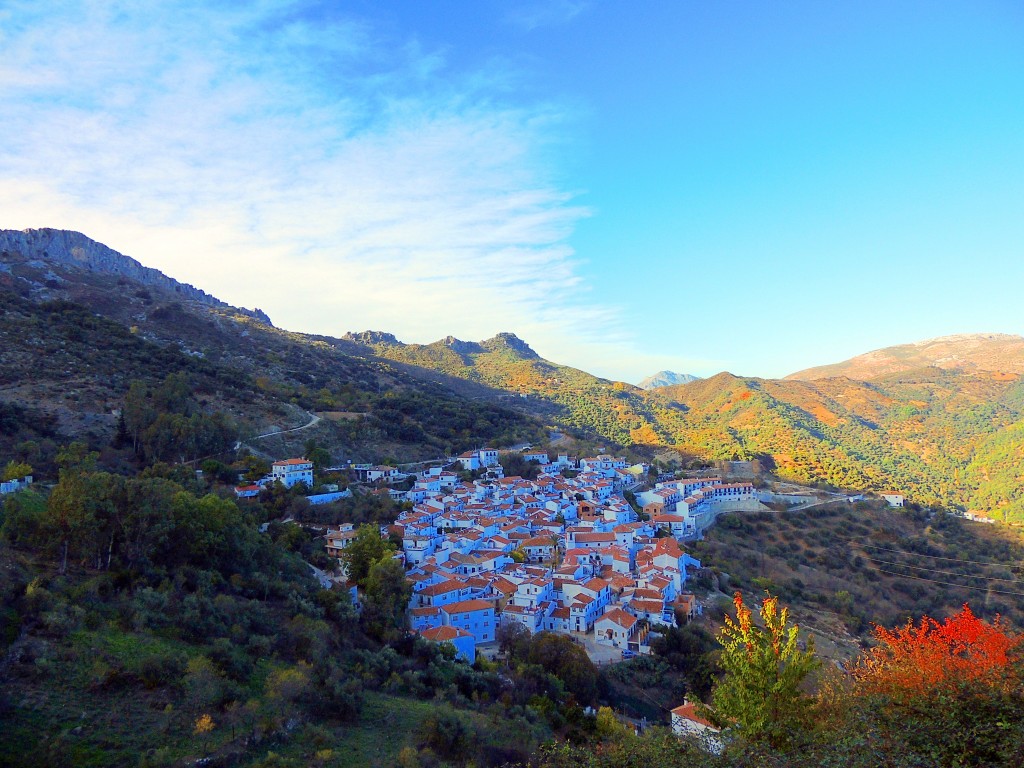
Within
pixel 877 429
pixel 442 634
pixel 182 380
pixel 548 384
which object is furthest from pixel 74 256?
pixel 877 429

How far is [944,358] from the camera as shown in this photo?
14200cm

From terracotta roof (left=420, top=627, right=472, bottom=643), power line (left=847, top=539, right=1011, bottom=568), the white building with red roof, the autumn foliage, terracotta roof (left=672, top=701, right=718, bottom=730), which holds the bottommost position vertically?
power line (left=847, top=539, right=1011, bottom=568)

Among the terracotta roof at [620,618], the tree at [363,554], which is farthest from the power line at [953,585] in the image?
the tree at [363,554]

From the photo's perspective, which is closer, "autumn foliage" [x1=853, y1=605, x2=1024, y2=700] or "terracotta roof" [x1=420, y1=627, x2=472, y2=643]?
"autumn foliage" [x1=853, y1=605, x2=1024, y2=700]

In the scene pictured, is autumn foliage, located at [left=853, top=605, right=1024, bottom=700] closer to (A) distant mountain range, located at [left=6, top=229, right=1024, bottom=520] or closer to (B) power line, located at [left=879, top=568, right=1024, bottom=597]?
(B) power line, located at [left=879, top=568, right=1024, bottom=597]

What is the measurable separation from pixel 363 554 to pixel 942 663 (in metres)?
16.7

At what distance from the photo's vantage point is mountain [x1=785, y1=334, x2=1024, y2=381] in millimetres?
119625

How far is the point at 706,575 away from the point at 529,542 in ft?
27.3

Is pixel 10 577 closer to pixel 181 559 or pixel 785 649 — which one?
pixel 181 559

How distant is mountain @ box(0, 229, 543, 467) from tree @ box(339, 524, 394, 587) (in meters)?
11.8

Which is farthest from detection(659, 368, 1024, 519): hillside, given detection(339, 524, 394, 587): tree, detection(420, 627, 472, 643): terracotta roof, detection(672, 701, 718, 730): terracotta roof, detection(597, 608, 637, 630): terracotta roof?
detection(420, 627, 472, 643): terracotta roof

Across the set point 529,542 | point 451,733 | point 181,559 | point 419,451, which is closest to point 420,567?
point 529,542

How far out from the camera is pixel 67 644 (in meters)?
10.2

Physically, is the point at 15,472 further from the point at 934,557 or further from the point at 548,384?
the point at 548,384
